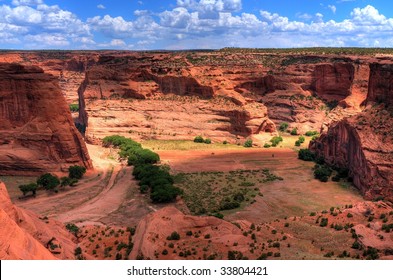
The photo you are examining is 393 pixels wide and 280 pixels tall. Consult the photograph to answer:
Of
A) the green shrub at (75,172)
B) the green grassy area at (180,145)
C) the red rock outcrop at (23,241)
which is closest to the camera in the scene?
the red rock outcrop at (23,241)

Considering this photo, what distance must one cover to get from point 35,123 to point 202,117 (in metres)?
28.9

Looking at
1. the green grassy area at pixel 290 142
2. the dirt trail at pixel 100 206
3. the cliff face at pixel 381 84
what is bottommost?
the green grassy area at pixel 290 142

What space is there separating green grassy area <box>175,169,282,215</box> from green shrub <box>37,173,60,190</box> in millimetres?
11721

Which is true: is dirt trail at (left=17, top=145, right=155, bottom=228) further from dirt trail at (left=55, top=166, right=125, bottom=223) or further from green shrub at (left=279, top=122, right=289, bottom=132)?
green shrub at (left=279, top=122, right=289, bottom=132)

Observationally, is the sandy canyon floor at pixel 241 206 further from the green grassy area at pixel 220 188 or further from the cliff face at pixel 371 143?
the cliff face at pixel 371 143

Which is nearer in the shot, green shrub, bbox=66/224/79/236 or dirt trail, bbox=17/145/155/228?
green shrub, bbox=66/224/79/236

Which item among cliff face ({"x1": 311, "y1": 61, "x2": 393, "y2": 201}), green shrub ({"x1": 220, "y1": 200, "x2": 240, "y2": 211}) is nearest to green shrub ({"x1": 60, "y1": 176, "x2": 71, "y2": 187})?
green shrub ({"x1": 220, "y1": 200, "x2": 240, "y2": 211})

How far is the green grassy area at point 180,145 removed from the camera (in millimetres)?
58031

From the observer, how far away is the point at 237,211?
1276 inches

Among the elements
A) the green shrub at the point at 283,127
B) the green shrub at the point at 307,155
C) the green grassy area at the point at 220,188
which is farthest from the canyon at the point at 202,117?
the green grassy area at the point at 220,188

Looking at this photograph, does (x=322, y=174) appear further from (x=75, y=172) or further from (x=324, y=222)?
(x=75, y=172)

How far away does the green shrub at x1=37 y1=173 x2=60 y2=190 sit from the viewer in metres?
37.4

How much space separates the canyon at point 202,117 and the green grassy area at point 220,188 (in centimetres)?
195

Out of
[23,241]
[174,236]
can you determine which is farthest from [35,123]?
[23,241]
